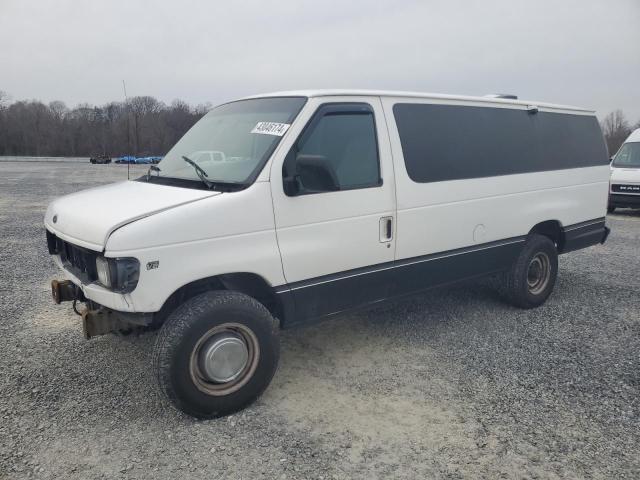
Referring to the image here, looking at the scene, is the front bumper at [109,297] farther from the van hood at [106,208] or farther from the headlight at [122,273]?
the van hood at [106,208]

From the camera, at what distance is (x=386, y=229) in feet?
13.2

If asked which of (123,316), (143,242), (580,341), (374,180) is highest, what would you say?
(374,180)

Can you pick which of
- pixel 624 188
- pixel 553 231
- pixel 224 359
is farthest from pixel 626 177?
pixel 224 359

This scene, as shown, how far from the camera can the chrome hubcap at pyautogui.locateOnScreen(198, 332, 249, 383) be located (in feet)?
10.7

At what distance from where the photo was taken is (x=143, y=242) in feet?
9.67

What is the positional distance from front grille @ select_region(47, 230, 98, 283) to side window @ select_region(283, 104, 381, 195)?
4.60 ft

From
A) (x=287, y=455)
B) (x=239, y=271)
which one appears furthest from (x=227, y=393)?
(x=239, y=271)

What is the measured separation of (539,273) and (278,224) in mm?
3597

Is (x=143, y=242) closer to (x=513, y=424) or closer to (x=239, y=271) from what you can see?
(x=239, y=271)

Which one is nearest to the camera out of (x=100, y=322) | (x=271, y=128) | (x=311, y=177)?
(x=100, y=322)

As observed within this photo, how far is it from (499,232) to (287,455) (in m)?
3.14

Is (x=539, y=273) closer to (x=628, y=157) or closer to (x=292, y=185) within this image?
(x=292, y=185)

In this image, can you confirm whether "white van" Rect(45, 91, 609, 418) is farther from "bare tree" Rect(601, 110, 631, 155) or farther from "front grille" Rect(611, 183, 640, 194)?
"bare tree" Rect(601, 110, 631, 155)

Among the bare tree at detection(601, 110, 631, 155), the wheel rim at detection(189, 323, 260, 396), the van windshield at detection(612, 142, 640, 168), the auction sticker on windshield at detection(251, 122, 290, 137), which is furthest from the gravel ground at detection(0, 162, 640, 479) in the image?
the bare tree at detection(601, 110, 631, 155)
